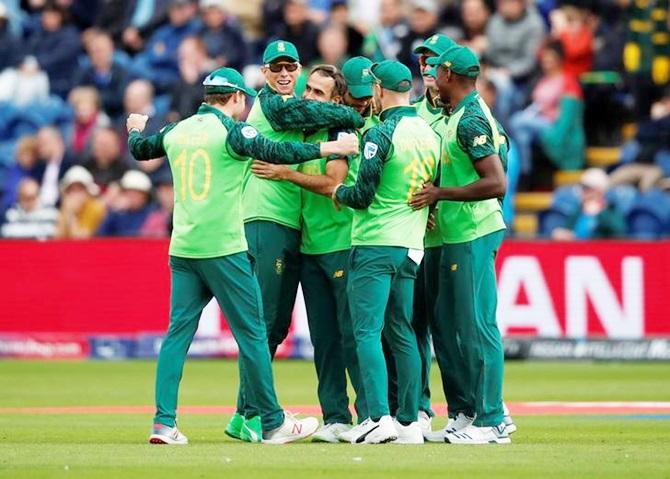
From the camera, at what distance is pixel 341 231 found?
35.3 feet

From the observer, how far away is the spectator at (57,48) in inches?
965

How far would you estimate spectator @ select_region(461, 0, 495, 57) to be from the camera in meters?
21.9

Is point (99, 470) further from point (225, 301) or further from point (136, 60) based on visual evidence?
point (136, 60)

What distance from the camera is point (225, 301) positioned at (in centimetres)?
1012

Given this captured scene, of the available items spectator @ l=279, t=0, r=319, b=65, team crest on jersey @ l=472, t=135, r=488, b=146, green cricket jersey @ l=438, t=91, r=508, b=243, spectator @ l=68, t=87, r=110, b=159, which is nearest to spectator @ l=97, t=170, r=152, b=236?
spectator @ l=68, t=87, r=110, b=159

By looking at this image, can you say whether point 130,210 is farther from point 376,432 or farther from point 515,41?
point 376,432

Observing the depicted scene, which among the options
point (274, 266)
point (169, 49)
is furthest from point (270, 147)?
point (169, 49)

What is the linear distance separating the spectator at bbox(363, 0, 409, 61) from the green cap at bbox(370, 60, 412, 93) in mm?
10642

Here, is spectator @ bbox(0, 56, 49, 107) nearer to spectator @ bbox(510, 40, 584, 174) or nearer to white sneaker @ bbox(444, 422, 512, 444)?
spectator @ bbox(510, 40, 584, 174)

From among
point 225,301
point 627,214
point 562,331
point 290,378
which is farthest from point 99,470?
point 627,214

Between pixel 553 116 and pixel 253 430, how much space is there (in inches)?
467

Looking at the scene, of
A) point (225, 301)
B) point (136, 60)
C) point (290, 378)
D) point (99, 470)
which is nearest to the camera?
point (99, 470)

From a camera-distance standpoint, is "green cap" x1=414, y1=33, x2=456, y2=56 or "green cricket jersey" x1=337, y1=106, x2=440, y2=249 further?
"green cap" x1=414, y1=33, x2=456, y2=56

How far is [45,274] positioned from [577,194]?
23.0 feet
